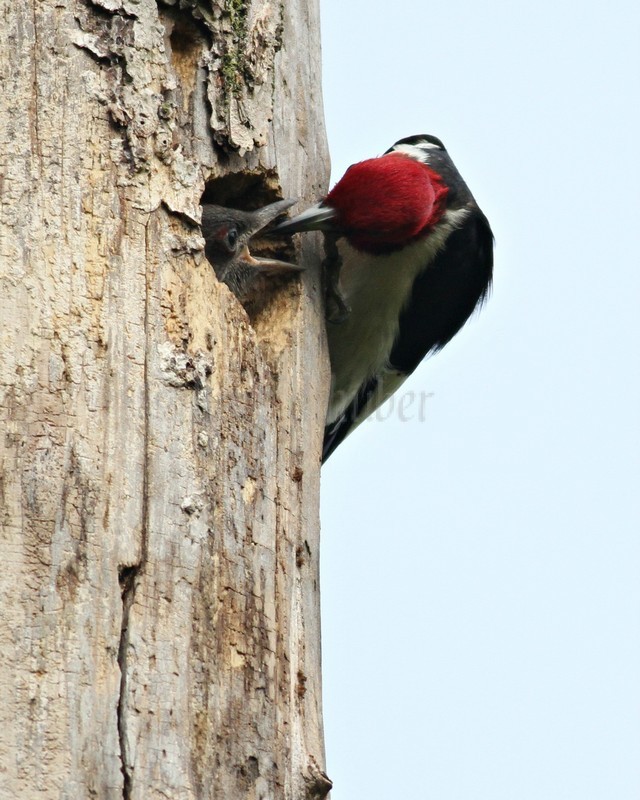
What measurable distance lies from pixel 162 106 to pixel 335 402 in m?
1.79

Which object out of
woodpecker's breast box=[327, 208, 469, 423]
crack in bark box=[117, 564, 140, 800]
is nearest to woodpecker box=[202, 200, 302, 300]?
woodpecker's breast box=[327, 208, 469, 423]

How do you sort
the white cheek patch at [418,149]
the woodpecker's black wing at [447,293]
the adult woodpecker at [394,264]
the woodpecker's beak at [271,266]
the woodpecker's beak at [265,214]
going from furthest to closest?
the white cheek patch at [418,149], the woodpecker's black wing at [447,293], the adult woodpecker at [394,264], the woodpecker's beak at [271,266], the woodpecker's beak at [265,214]

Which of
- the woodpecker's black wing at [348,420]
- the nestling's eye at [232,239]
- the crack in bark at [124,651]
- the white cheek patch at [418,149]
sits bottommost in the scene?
the crack in bark at [124,651]

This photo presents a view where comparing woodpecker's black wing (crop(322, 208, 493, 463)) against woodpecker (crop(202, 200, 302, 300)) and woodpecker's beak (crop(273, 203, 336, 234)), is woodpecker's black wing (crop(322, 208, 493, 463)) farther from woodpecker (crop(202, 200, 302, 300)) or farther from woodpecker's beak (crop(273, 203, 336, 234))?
woodpecker (crop(202, 200, 302, 300))

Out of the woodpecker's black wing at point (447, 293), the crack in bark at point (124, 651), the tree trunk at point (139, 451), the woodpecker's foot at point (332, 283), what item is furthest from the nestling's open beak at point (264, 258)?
the crack in bark at point (124, 651)

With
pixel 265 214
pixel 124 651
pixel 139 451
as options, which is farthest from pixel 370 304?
pixel 124 651

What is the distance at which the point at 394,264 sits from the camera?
4480mm

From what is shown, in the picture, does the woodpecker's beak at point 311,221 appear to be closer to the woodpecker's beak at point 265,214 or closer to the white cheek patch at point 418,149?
the woodpecker's beak at point 265,214

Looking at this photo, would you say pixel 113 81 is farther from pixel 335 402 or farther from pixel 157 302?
pixel 335 402

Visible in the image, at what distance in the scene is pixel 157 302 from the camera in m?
2.79

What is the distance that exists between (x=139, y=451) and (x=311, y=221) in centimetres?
131

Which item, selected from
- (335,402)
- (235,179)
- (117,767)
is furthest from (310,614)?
(335,402)

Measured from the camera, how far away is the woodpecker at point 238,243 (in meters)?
3.70

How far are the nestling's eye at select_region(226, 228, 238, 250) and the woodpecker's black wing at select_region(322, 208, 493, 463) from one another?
964 mm
